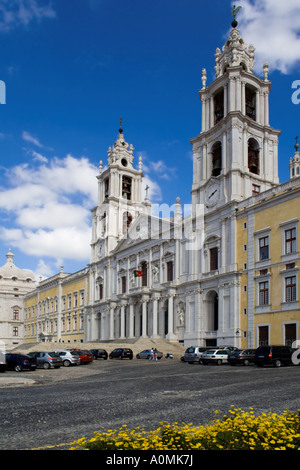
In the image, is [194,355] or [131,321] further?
[131,321]

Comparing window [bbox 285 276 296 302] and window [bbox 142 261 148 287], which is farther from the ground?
window [bbox 142 261 148 287]

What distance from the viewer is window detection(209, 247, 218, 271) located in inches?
1928

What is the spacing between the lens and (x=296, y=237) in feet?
128

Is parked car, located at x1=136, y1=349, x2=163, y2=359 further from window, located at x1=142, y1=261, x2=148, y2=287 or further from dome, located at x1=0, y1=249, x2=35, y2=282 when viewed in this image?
dome, located at x1=0, y1=249, x2=35, y2=282

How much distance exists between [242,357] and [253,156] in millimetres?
25148

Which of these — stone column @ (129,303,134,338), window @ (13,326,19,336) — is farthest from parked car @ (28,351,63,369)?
window @ (13,326,19,336)

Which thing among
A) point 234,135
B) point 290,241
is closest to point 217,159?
point 234,135

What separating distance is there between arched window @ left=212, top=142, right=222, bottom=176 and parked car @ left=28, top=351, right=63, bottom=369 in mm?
25868

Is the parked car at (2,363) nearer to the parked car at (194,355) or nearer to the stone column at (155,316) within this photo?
the parked car at (194,355)

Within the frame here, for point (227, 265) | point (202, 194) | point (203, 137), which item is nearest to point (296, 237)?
point (227, 265)

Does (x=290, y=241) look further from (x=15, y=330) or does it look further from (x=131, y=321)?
(x=15, y=330)

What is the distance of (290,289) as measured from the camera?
39.2m
